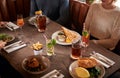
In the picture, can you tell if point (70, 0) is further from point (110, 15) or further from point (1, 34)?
point (1, 34)

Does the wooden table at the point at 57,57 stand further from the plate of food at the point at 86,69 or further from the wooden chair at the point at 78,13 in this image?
the wooden chair at the point at 78,13

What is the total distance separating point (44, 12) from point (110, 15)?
1.02 m

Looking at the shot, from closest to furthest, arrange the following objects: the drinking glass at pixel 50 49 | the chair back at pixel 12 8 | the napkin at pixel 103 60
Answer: the napkin at pixel 103 60, the drinking glass at pixel 50 49, the chair back at pixel 12 8

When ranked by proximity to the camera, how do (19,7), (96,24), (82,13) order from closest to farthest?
(96,24) → (82,13) → (19,7)

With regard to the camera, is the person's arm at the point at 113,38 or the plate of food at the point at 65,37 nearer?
the plate of food at the point at 65,37

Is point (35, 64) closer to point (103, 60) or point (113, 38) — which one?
point (103, 60)

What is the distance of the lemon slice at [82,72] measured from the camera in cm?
134

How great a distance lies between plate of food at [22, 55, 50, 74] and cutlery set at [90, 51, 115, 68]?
0.39 meters

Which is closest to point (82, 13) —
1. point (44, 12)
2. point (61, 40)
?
point (44, 12)

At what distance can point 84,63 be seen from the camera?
145 cm

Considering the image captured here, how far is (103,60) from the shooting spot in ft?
5.04

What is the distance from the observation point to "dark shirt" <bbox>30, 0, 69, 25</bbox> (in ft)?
8.35

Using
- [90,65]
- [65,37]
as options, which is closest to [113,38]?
[65,37]

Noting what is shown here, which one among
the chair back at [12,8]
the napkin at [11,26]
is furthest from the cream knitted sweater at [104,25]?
the chair back at [12,8]
